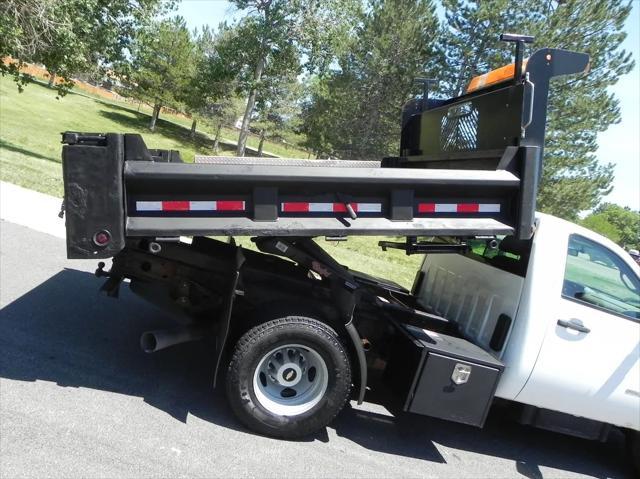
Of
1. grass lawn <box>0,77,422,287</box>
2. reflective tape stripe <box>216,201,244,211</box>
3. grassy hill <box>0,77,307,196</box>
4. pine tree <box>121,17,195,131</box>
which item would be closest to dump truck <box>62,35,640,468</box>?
reflective tape stripe <box>216,201,244,211</box>

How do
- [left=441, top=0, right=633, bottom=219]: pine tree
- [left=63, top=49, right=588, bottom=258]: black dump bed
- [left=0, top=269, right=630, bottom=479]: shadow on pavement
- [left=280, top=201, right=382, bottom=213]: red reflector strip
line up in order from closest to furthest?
[left=63, top=49, right=588, bottom=258]: black dump bed, [left=280, top=201, right=382, bottom=213]: red reflector strip, [left=0, top=269, right=630, bottom=479]: shadow on pavement, [left=441, top=0, right=633, bottom=219]: pine tree

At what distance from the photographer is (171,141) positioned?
38938 mm

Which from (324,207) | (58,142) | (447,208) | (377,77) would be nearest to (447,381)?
(447,208)

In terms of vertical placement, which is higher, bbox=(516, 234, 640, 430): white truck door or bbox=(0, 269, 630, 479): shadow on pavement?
bbox=(516, 234, 640, 430): white truck door

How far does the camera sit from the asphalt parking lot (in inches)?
130

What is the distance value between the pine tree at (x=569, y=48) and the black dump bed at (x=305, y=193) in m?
21.9

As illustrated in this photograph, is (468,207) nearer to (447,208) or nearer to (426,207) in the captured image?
(447,208)

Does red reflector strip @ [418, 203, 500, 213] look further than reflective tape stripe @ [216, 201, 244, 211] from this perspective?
Yes

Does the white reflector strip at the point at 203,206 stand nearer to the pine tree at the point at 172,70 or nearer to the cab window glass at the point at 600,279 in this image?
the cab window glass at the point at 600,279

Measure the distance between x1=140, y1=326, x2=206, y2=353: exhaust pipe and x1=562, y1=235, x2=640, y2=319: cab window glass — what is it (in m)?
2.75

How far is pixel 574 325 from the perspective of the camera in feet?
12.6

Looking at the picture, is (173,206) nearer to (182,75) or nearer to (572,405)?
(572,405)

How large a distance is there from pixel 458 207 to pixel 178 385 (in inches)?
99.8

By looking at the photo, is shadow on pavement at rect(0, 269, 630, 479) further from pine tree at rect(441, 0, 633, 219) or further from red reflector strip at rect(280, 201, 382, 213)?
pine tree at rect(441, 0, 633, 219)
